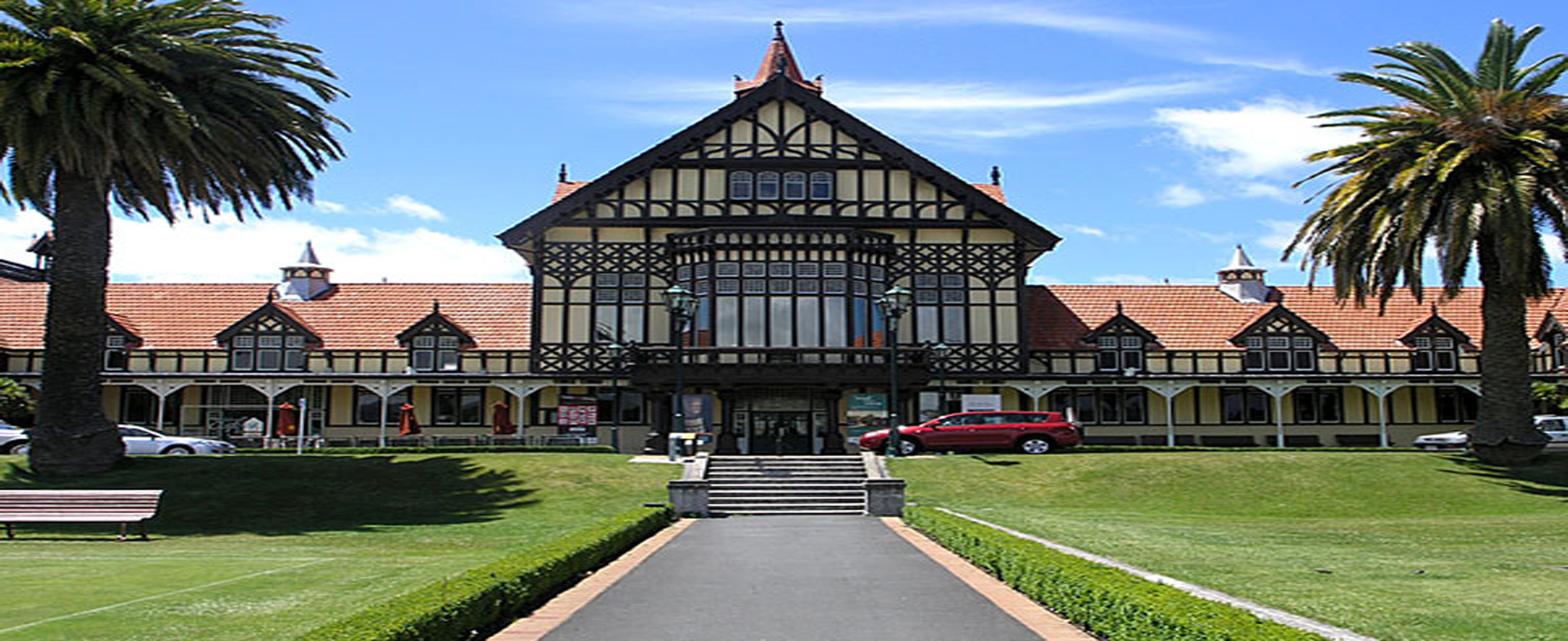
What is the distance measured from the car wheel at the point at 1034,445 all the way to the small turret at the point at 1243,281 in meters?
20.6

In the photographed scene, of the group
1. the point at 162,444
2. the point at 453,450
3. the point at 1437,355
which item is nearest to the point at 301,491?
the point at 453,450

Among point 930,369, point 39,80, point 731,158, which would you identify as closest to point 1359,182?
point 930,369

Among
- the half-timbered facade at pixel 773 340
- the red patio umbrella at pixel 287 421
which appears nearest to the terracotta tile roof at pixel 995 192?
the half-timbered facade at pixel 773 340

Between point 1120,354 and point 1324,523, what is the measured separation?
74.0ft

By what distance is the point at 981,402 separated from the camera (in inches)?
1564

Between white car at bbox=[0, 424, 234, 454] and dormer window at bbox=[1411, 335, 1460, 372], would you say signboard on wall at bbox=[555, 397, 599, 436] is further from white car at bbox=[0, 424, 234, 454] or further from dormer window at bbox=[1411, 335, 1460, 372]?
dormer window at bbox=[1411, 335, 1460, 372]

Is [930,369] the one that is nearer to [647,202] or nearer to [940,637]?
[647,202]

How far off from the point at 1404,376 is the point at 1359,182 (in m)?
14.8

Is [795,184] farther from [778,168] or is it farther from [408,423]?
[408,423]

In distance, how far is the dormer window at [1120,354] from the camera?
4481 centimetres

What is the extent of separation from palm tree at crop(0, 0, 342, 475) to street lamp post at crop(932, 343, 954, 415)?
20138 mm

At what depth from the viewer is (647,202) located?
41594 mm

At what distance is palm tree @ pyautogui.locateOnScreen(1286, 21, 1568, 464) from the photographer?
30.0 meters

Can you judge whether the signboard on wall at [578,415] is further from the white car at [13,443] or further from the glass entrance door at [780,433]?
the white car at [13,443]
